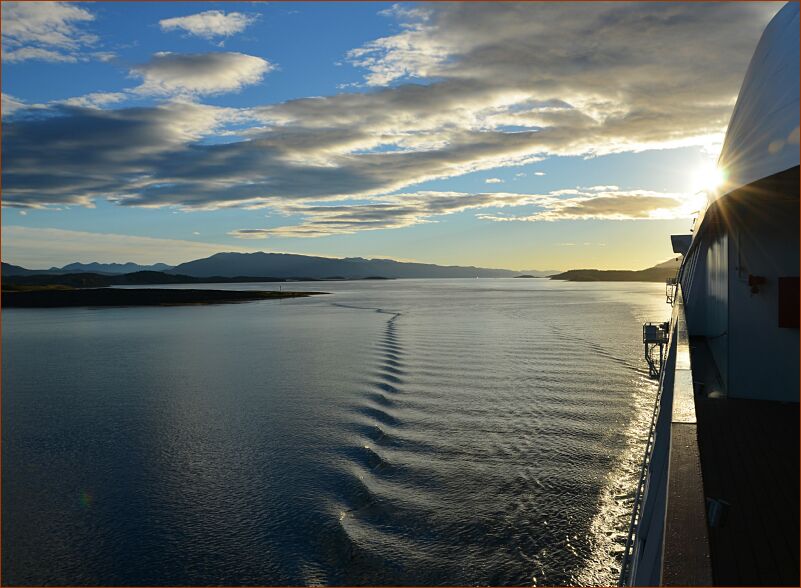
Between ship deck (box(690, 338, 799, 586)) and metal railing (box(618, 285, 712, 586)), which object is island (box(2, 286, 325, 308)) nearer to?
ship deck (box(690, 338, 799, 586))

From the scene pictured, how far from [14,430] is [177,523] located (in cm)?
745

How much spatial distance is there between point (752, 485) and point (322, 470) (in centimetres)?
673

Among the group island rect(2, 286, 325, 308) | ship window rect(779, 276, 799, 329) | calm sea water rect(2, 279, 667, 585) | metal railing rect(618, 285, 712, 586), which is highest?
ship window rect(779, 276, 799, 329)

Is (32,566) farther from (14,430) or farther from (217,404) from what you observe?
(217,404)

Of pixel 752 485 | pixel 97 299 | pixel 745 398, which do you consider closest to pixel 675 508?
pixel 752 485

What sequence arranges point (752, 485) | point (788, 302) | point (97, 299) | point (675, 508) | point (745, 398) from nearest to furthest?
point (675, 508) → point (752, 485) → point (788, 302) → point (745, 398) → point (97, 299)

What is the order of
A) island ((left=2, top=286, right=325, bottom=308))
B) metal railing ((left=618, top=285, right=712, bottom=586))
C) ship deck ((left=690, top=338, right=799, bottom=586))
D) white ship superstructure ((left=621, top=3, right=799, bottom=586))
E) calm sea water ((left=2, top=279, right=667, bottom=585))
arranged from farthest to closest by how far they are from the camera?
1. island ((left=2, top=286, right=325, bottom=308))
2. calm sea water ((left=2, top=279, right=667, bottom=585))
3. ship deck ((left=690, top=338, right=799, bottom=586))
4. white ship superstructure ((left=621, top=3, right=799, bottom=586))
5. metal railing ((left=618, top=285, right=712, bottom=586))

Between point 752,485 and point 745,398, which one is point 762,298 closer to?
point 745,398

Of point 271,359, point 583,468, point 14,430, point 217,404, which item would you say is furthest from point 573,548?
point 271,359

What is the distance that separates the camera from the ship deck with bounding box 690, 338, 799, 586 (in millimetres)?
4406

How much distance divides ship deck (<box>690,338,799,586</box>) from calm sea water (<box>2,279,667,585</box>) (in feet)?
5.97

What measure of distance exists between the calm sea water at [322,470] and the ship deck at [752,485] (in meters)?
1.82

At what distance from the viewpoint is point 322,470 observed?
33.8 ft

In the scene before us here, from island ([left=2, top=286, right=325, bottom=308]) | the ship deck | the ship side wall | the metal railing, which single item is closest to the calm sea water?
the ship deck
